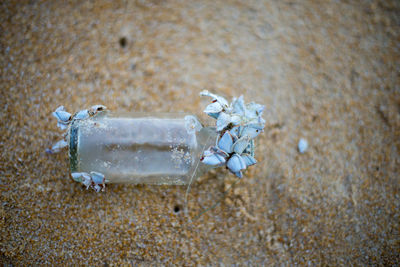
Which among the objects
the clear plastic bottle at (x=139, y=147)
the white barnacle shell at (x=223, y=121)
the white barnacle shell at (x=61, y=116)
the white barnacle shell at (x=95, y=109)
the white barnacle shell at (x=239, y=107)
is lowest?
the clear plastic bottle at (x=139, y=147)

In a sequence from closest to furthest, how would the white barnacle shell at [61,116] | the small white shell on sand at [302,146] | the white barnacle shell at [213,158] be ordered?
the white barnacle shell at [213,158] < the white barnacle shell at [61,116] < the small white shell on sand at [302,146]

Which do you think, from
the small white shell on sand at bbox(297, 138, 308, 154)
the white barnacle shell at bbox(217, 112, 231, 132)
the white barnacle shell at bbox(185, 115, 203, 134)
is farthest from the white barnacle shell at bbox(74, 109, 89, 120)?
the small white shell on sand at bbox(297, 138, 308, 154)

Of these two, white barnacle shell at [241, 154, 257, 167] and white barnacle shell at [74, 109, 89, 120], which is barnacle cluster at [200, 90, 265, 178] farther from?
white barnacle shell at [74, 109, 89, 120]

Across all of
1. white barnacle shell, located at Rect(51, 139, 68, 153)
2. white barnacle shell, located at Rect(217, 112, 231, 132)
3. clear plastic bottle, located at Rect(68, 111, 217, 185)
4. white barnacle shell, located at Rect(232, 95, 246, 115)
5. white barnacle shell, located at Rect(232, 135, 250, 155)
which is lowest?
white barnacle shell, located at Rect(51, 139, 68, 153)

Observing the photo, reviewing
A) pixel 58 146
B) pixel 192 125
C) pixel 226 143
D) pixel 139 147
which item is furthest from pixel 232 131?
pixel 58 146

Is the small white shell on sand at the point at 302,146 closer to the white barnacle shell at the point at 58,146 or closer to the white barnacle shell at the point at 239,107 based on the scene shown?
the white barnacle shell at the point at 239,107

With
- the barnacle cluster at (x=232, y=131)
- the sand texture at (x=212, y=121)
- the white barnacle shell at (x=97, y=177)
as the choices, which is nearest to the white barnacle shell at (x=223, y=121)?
the barnacle cluster at (x=232, y=131)
